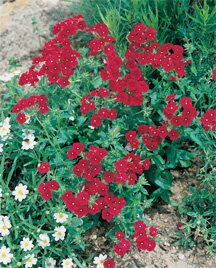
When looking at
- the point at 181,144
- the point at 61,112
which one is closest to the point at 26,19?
the point at 61,112

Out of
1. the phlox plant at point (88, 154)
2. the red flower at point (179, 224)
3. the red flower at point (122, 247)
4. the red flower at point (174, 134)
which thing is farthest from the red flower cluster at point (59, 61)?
the red flower at point (179, 224)

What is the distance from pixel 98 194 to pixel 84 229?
0.35 metres

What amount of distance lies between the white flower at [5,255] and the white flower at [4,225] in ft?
0.37

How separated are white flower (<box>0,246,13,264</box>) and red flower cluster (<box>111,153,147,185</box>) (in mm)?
1019

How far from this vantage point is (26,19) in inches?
239

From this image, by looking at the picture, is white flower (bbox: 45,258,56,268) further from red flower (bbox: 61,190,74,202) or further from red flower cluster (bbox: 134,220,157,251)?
red flower cluster (bbox: 134,220,157,251)

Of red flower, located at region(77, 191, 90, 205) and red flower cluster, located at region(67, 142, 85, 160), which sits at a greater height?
red flower cluster, located at region(67, 142, 85, 160)

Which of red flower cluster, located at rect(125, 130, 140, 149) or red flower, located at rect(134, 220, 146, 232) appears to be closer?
red flower, located at rect(134, 220, 146, 232)

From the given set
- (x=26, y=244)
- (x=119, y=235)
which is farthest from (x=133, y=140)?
(x=26, y=244)

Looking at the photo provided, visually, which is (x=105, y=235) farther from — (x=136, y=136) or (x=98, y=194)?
(x=136, y=136)

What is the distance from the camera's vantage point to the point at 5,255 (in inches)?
156

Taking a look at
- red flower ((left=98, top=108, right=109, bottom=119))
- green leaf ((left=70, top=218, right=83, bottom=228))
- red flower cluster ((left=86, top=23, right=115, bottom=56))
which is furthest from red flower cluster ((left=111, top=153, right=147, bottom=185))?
red flower cluster ((left=86, top=23, right=115, bottom=56))

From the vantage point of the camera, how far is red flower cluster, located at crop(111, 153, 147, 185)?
3703 millimetres

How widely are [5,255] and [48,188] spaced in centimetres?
63
